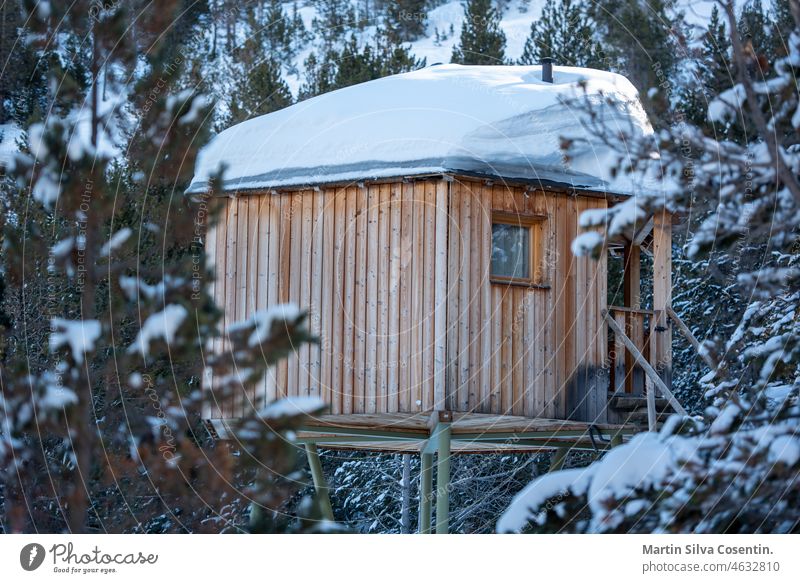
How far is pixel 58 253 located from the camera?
323 inches

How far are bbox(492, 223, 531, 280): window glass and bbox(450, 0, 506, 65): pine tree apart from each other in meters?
5.15

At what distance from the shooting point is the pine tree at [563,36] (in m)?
14.3

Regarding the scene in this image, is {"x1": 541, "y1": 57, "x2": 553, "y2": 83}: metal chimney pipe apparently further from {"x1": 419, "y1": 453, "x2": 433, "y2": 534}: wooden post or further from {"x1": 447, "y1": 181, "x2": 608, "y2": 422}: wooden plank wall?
{"x1": 419, "y1": 453, "x2": 433, "y2": 534}: wooden post

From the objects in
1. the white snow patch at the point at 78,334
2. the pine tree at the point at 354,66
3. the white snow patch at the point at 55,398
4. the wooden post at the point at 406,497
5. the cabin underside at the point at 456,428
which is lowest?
the wooden post at the point at 406,497

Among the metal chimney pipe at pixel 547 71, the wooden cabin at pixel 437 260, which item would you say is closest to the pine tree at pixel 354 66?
the metal chimney pipe at pixel 547 71

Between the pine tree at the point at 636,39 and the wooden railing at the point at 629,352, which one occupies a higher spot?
the pine tree at the point at 636,39

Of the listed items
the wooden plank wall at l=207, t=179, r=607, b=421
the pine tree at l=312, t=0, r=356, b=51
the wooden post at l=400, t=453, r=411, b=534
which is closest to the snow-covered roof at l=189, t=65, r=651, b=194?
the wooden plank wall at l=207, t=179, r=607, b=421

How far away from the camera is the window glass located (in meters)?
9.58

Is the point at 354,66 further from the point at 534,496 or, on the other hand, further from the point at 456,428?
the point at 534,496

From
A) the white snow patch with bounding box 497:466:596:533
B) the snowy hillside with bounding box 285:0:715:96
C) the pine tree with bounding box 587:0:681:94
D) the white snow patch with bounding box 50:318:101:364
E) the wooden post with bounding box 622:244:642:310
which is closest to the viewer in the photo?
the white snow patch with bounding box 497:466:596:533

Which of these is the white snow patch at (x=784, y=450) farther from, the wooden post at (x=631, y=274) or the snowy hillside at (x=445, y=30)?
the snowy hillside at (x=445, y=30)

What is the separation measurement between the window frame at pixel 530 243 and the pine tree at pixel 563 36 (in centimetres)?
462
